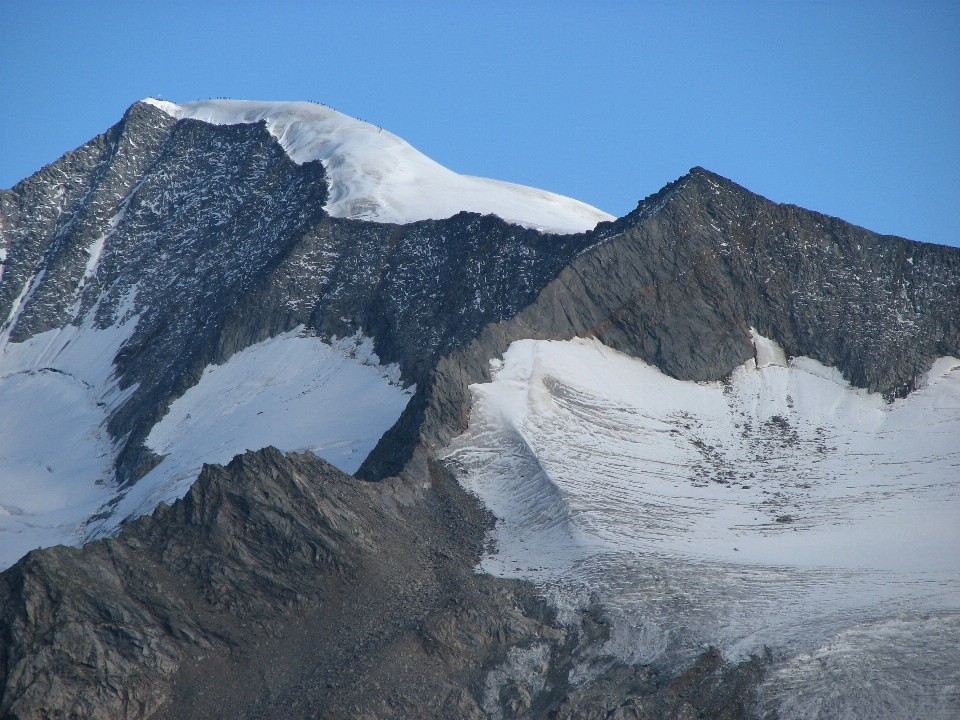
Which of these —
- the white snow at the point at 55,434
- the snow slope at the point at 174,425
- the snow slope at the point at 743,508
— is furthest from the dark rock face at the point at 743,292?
the white snow at the point at 55,434

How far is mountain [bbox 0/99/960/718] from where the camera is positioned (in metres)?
33.8

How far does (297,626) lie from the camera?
36125 millimetres

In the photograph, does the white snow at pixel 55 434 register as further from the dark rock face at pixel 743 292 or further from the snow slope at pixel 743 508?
the dark rock face at pixel 743 292

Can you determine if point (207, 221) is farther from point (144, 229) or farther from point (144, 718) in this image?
point (144, 718)

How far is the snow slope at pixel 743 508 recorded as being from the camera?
112 feet

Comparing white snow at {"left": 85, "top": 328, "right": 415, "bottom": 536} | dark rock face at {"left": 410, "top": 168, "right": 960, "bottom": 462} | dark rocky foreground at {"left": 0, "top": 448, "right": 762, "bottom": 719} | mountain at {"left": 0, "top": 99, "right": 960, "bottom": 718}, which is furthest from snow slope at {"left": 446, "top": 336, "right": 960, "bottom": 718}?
white snow at {"left": 85, "top": 328, "right": 415, "bottom": 536}

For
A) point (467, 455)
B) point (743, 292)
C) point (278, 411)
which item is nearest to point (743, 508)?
point (467, 455)

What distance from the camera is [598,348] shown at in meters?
54.6

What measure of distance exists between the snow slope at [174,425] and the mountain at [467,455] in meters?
0.25

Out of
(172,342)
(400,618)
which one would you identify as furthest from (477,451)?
(172,342)

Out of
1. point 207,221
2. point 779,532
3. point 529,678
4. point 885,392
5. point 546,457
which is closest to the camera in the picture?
point 529,678

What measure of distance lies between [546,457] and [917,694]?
58.5 feet

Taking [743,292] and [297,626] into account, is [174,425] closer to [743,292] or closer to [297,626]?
[297,626]

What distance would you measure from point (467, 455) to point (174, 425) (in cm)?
2303
